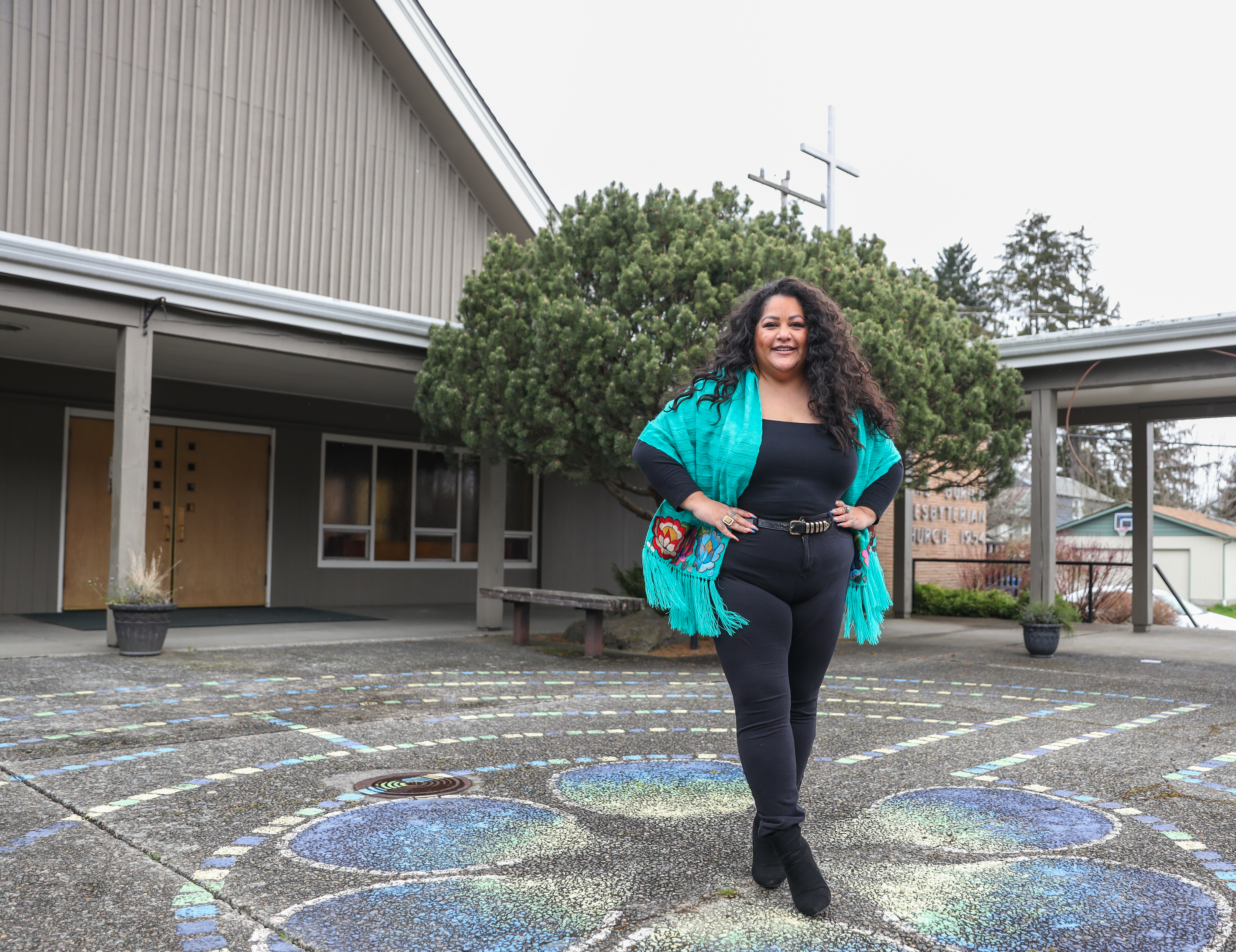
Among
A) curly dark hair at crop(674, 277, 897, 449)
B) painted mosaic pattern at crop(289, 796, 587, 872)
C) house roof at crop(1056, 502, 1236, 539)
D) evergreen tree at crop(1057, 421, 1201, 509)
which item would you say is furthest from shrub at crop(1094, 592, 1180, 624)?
evergreen tree at crop(1057, 421, 1201, 509)

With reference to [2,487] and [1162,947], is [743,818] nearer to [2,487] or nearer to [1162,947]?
[1162,947]

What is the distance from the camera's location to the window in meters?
13.9

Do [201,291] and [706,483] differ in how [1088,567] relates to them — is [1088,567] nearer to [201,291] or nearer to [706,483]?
[201,291]

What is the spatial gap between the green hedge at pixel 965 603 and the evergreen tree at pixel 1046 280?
3009cm

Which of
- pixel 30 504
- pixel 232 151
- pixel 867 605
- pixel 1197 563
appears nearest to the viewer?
pixel 867 605

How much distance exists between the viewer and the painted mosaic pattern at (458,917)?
99.3 inches

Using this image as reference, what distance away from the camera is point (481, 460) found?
10.4m

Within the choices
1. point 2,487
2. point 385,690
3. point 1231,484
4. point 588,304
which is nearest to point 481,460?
point 588,304

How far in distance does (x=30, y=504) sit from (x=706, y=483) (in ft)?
34.9

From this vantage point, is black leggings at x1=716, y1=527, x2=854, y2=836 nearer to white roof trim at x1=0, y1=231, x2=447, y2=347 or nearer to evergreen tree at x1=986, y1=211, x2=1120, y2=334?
white roof trim at x1=0, y1=231, x2=447, y2=347

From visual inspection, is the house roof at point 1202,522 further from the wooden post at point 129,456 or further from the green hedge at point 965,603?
the wooden post at point 129,456

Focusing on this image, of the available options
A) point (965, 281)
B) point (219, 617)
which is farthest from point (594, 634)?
point (965, 281)

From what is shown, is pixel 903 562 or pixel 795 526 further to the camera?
pixel 903 562

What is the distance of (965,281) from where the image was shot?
48812 millimetres
